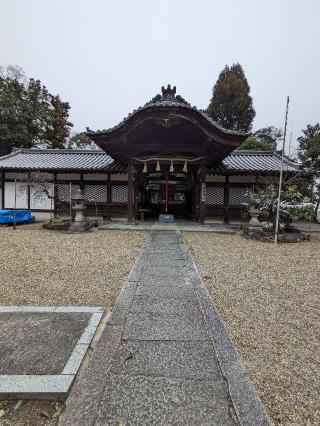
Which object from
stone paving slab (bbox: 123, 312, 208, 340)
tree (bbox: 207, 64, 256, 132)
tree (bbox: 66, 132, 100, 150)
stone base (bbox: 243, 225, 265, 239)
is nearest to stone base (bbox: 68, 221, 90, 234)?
stone base (bbox: 243, 225, 265, 239)

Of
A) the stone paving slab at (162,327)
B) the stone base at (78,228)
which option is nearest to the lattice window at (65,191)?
the stone base at (78,228)

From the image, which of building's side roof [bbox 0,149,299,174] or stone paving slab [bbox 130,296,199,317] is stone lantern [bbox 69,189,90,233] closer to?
building's side roof [bbox 0,149,299,174]

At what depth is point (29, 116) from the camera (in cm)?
2338

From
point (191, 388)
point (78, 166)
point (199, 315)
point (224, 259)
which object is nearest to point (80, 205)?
point (78, 166)

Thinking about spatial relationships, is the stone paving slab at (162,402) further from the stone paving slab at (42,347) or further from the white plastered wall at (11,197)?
the white plastered wall at (11,197)

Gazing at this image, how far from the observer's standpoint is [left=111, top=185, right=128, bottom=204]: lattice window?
1376cm

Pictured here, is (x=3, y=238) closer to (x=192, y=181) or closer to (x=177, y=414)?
(x=177, y=414)

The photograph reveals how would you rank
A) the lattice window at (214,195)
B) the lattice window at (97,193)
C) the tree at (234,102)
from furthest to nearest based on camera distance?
the tree at (234,102) < the lattice window at (97,193) < the lattice window at (214,195)

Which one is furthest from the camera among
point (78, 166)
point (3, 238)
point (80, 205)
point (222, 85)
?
point (222, 85)

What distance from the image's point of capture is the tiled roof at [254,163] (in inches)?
505

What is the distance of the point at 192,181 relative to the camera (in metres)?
15.7

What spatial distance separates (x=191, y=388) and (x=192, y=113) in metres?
9.41

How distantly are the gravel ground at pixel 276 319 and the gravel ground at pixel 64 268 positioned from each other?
5.53 feet

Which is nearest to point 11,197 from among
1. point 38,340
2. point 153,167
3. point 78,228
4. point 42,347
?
point 78,228
